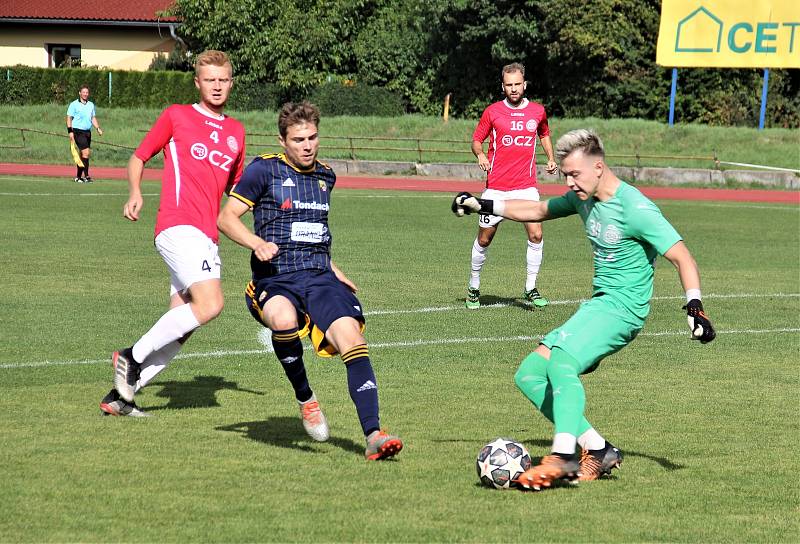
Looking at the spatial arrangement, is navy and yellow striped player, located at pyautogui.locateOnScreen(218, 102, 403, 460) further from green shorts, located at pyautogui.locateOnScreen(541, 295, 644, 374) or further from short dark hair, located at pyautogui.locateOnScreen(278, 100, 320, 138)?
green shorts, located at pyautogui.locateOnScreen(541, 295, 644, 374)

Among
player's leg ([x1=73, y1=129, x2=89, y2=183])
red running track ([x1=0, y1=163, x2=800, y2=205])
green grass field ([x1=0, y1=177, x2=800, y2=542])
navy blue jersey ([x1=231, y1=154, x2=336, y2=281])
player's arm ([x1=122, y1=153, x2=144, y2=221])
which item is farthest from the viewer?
red running track ([x1=0, y1=163, x2=800, y2=205])

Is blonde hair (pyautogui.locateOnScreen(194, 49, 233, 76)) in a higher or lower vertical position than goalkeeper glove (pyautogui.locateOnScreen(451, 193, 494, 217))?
higher

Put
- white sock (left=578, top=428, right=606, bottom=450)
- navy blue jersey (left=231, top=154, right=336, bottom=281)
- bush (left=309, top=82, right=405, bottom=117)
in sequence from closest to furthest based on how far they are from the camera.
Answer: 1. white sock (left=578, top=428, right=606, bottom=450)
2. navy blue jersey (left=231, top=154, right=336, bottom=281)
3. bush (left=309, top=82, right=405, bottom=117)

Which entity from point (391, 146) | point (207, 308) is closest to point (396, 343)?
point (207, 308)

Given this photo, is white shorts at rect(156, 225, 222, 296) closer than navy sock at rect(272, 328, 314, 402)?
No

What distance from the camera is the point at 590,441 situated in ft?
20.4

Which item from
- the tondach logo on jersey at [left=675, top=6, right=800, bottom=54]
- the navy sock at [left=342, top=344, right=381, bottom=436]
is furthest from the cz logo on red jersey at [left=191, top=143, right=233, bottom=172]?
the tondach logo on jersey at [left=675, top=6, right=800, bottom=54]

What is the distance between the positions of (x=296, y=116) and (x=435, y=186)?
24.0 m

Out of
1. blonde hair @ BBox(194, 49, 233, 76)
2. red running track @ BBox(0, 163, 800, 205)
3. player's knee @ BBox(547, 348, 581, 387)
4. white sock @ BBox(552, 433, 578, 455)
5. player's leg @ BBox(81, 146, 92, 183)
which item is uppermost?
blonde hair @ BBox(194, 49, 233, 76)

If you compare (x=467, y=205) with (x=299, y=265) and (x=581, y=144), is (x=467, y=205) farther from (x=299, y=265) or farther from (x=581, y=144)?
(x=299, y=265)

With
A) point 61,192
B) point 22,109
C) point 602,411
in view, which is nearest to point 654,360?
point 602,411

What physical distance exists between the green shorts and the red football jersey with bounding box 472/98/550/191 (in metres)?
6.85

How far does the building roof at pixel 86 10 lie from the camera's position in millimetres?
56062

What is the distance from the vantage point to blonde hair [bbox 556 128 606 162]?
20.1 feet
